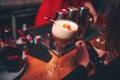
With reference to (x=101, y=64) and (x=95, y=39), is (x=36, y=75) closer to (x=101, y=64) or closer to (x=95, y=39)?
(x=101, y=64)

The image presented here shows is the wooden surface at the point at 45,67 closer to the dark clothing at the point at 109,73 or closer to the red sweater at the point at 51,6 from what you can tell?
the dark clothing at the point at 109,73

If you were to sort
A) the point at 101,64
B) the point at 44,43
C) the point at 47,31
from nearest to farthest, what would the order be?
the point at 101,64 → the point at 44,43 → the point at 47,31

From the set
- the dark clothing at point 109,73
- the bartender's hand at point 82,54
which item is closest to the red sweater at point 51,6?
the bartender's hand at point 82,54

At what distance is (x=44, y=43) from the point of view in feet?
4.06

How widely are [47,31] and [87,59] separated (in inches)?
16.1

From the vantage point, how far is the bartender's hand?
1118mm

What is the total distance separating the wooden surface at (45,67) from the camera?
982 millimetres

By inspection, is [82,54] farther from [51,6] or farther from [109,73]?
[51,6]

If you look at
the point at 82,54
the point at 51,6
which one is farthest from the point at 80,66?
the point at 51,6

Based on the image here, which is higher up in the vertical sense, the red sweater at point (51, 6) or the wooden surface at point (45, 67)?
the red sweater at point (51, 6)

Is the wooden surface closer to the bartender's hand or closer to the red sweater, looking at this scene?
the bartender's hand

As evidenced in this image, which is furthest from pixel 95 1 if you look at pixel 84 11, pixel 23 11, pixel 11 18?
pixel 84 11

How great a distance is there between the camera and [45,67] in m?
1.07

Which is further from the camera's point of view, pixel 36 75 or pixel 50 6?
pixel 50 6
